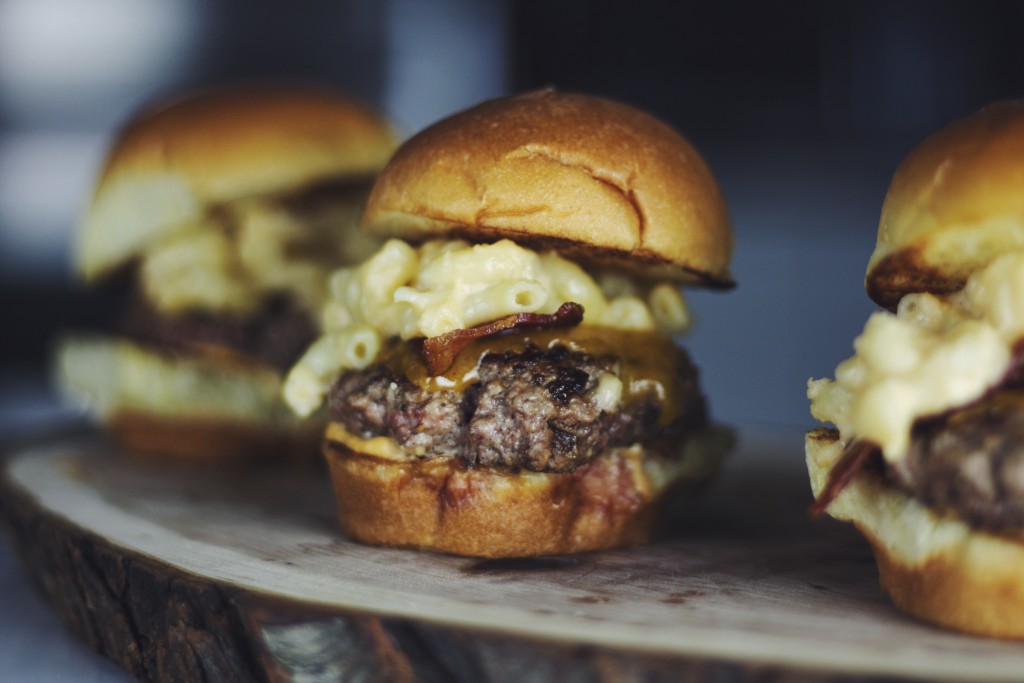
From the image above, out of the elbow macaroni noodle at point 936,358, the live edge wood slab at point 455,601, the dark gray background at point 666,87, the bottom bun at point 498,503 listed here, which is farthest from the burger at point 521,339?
the dark gray background at point 666,87

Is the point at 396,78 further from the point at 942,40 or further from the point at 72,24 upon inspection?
the point at 942,40

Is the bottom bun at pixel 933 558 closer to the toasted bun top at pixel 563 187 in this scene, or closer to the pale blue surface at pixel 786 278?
the toasted bun top at pixel 563 187

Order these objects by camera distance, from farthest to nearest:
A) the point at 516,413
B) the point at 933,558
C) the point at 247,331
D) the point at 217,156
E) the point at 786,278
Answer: the point at 786,278
the point at 247,331
the point at 217,156
the point at 516,413
the point at 933,558

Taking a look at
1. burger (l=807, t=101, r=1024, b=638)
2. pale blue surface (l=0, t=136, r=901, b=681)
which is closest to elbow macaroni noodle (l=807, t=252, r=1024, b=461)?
burger (l=807, t=101, r=1024, b=638)

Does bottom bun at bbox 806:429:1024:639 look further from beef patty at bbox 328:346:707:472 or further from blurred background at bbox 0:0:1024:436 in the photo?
blurred background at bbox 0:0:1024:436

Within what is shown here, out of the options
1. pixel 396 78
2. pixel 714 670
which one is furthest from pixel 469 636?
pixel 396 78

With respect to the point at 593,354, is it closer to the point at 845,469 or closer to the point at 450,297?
the point at 450,297

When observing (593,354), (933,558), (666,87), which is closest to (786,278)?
(666,87)
